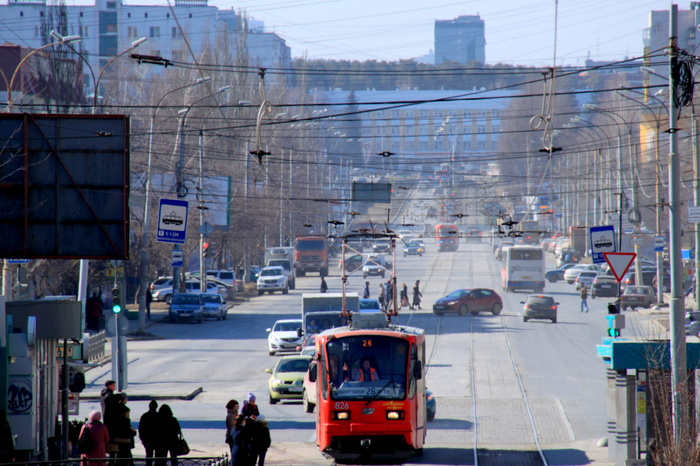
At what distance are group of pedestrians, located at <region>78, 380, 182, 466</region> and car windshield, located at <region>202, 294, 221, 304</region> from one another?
107 feet

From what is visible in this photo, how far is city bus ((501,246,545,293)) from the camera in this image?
58094mm

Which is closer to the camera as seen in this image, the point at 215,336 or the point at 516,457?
the point at 516,457

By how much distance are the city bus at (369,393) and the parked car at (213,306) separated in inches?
1221

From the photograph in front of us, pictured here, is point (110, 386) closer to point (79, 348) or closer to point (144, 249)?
point (79, 348)

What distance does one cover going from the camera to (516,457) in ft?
54.2

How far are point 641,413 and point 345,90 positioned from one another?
167895 millimetres

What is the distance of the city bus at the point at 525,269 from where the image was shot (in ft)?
191

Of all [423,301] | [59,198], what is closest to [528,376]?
[59,198]

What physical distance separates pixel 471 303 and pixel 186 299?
14729mm

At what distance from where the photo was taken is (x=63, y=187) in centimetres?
1564

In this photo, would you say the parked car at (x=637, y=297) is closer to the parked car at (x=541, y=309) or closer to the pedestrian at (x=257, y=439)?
the parked car at (x=541, y=309)

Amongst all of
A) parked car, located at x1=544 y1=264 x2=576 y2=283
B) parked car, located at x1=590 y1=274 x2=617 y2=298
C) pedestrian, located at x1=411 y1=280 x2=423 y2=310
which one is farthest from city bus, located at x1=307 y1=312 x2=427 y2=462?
parked car, located at x1=544 y1=264 x2=576 y2=283

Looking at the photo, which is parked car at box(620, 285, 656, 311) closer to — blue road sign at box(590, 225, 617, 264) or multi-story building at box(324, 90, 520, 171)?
blue road sign at box(590, 225, 617, 264)

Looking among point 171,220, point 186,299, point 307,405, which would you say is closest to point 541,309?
point 186,299
